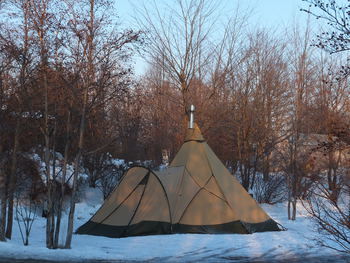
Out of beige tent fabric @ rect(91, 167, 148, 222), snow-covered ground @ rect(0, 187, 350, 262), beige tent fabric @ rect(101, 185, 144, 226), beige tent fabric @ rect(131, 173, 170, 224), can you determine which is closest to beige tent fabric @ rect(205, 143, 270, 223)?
snow-covered ground @ rect(0, 187, 350, 262)

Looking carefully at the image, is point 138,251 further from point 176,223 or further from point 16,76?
point 16,76

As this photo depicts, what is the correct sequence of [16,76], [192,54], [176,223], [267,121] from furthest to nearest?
[267,121] < [192,54] < [176,223] < [16,76]

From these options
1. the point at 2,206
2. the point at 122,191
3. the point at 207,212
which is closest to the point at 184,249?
the point at 207,212

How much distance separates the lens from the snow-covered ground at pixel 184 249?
10.2 metres

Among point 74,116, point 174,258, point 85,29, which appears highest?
point 85,29

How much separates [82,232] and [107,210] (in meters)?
0.96

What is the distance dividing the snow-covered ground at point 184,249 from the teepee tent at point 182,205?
448 millimetres

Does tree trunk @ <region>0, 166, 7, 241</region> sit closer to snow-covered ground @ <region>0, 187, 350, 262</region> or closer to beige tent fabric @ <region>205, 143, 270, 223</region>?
snow-covered ground @ <region>0, 187, 350, 262</region>

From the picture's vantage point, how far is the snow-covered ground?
33.4 ft

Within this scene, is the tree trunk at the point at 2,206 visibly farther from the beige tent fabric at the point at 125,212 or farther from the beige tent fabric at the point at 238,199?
the beige tent fabric at the point at 238,199

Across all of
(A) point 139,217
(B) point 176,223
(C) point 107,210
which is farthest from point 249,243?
(C) point 107,210

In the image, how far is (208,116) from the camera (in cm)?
2436

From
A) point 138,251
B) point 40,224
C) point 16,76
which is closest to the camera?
point 138,251

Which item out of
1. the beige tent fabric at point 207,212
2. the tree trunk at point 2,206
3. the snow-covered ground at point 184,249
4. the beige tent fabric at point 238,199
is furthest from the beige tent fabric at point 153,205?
the tree trunk at point 2,206
